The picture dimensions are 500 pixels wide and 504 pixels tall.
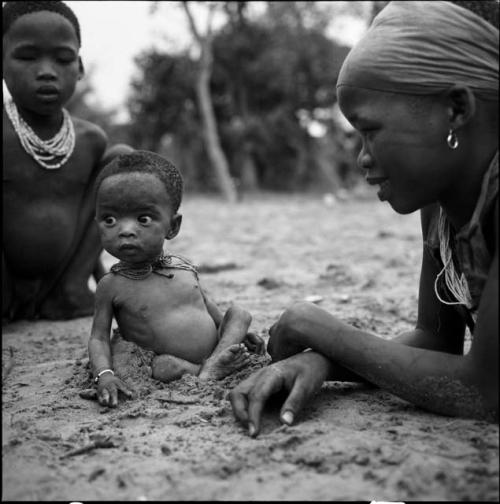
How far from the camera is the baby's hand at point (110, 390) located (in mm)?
2545

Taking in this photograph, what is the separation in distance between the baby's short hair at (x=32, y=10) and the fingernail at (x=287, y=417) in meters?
2.69

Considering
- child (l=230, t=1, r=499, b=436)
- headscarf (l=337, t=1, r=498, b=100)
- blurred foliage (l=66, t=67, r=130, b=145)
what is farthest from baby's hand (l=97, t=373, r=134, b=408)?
blurred foliage (l=66, t=67, r=130, b=145)

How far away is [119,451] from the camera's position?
6.97ft

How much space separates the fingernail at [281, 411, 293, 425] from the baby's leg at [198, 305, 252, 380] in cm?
54

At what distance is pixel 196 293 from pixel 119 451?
1.03 meters

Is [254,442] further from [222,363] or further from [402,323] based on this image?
[402,323]

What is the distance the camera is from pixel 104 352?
282 cm

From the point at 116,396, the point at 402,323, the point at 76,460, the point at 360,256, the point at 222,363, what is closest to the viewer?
the point at 76,460

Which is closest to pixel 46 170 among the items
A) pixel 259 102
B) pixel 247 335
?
pixel 247 335

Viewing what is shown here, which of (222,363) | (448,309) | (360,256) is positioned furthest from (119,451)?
(360,256)

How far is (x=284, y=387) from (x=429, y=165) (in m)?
0.87

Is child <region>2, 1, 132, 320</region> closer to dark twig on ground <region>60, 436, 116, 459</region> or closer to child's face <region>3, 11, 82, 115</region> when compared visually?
child's face <region>3, 11, 82, 115</region>

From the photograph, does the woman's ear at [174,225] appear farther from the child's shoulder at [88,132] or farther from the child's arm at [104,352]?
the child's shoulder at [88,132]

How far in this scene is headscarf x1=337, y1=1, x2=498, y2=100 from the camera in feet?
6.85
